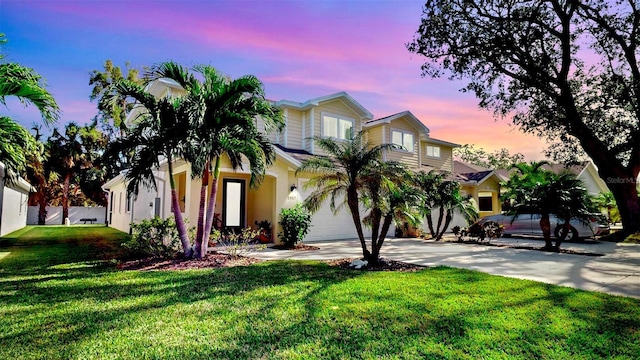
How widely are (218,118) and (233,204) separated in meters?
6.67

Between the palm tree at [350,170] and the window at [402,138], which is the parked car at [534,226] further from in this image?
the palm tree at [350,170]

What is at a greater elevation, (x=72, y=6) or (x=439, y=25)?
(x=439, y=25)

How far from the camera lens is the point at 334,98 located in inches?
675

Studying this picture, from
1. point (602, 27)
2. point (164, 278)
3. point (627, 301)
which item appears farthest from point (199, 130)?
point (602, 27)

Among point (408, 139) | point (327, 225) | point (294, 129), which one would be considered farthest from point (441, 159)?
point (327, 225)

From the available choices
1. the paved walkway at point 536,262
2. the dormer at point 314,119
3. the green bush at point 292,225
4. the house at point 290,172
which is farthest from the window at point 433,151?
the green bush at point 292,225

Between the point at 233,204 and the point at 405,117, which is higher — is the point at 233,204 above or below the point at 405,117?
below

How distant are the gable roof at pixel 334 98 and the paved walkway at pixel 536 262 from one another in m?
7.45

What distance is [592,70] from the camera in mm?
17547

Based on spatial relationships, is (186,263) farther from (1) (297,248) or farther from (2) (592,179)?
(2) (592,179)

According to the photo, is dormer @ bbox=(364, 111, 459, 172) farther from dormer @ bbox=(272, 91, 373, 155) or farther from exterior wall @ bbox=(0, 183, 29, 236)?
exterior wall @ bbox=(0, 183, 29, 236)

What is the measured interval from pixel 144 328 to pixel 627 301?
7.11m

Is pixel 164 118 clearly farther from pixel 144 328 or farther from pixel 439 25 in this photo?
pixel 439 25

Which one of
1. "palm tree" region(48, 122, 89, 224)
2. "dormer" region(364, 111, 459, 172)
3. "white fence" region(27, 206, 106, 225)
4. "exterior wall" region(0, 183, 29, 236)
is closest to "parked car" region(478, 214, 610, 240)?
"dormer" region(364, 111, 459, 172)
